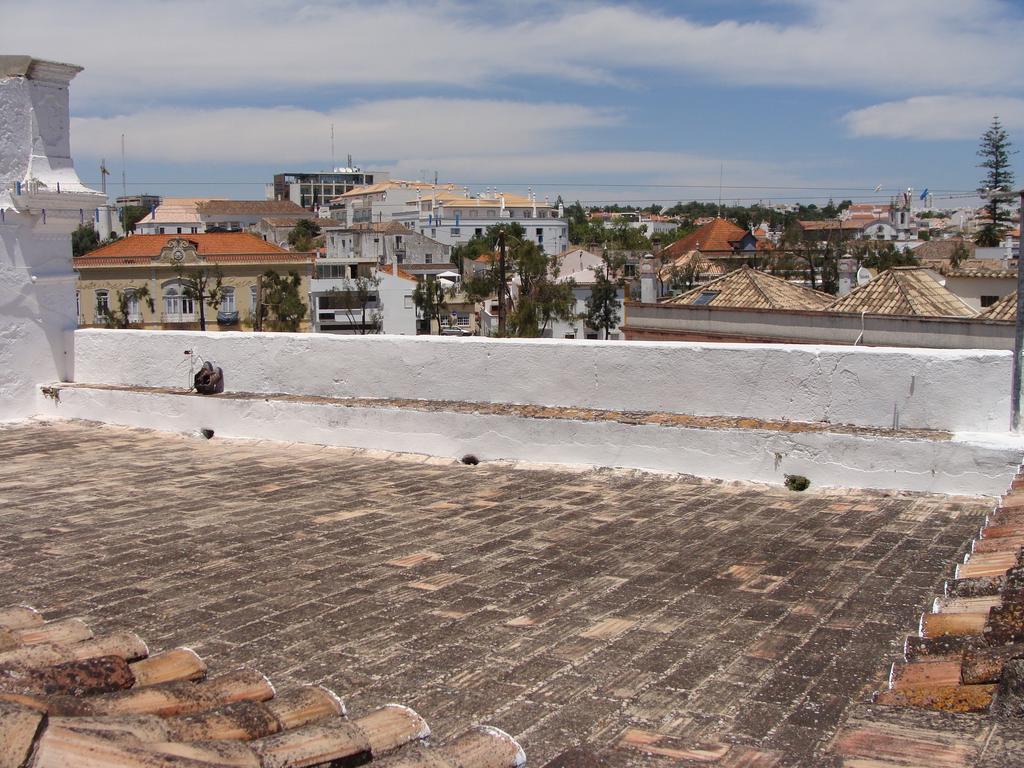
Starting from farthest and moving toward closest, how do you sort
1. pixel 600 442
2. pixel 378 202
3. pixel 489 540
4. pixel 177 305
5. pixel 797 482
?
pixel 378 202 < pixel 177 305 < pixel 600 442 < pixel 797 482 < pixel 489 540

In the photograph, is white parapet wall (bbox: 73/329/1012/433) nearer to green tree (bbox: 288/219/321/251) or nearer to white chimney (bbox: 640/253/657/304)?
white chimney (bbox: 640/253/657/304)

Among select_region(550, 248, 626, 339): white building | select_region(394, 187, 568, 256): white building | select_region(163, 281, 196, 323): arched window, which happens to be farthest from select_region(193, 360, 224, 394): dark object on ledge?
select_region(394, 187, 568, 256): white building

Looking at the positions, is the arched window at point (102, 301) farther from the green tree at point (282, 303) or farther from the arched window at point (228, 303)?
the green tree at point (282, 303)

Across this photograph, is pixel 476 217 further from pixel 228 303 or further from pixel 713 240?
pixel 228 303

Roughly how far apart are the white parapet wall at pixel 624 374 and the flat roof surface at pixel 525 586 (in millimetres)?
704

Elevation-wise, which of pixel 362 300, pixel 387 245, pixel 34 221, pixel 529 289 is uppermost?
pixel 387 245

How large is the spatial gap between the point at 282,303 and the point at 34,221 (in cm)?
3847

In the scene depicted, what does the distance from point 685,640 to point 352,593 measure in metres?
1.46

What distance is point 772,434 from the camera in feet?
21.1

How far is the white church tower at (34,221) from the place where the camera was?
29.8 feet

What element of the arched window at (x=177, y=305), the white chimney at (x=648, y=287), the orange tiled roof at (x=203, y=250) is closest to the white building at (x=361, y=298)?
the orange tiled roof at (x=203, y=250)

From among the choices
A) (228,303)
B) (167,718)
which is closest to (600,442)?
(167,718)

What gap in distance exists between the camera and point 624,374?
731 centimetres

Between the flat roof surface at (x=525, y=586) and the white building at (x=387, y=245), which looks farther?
the white building at (x=387, y=245)
